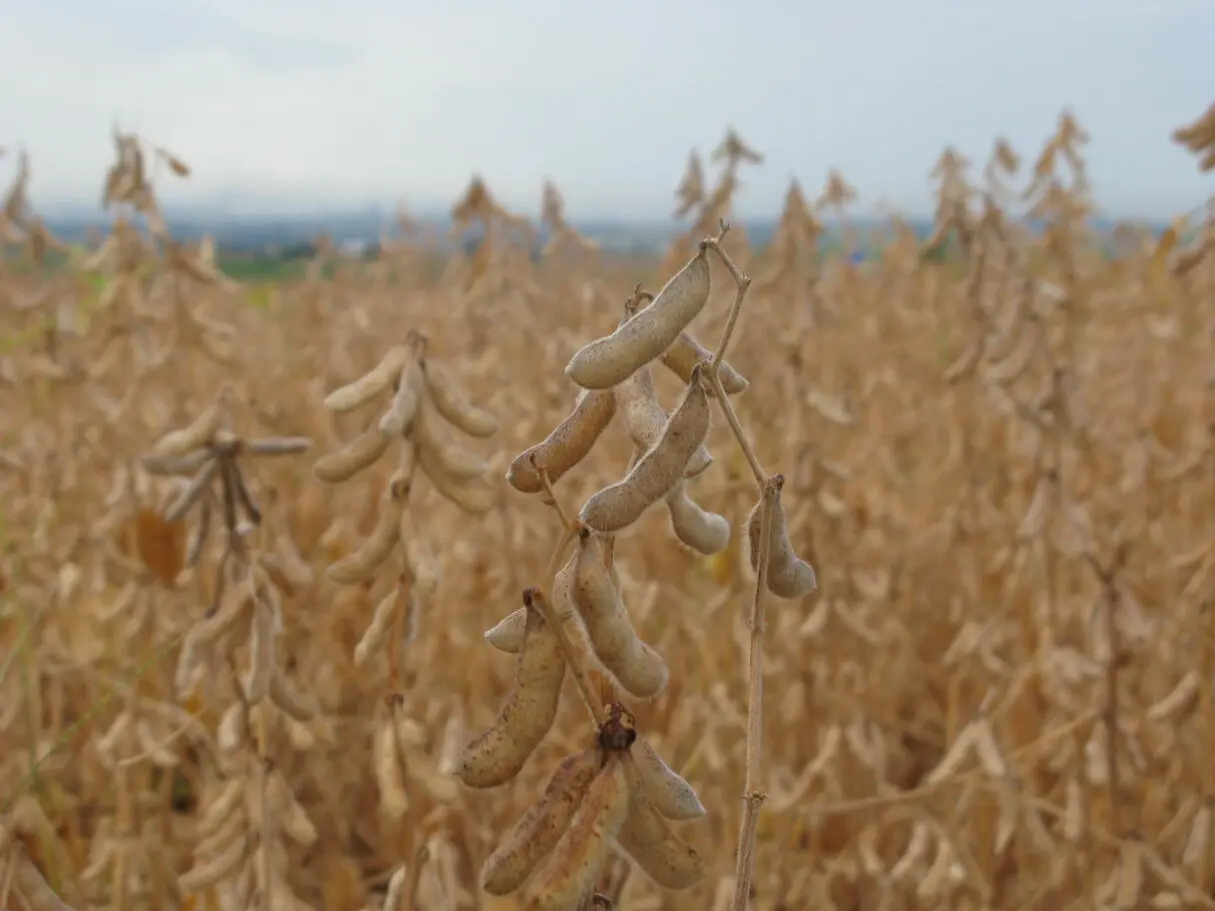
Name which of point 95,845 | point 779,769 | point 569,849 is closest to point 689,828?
point 779,769

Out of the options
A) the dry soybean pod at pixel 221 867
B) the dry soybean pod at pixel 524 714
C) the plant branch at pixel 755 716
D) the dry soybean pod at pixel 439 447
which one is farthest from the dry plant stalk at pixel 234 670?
the plant branch at pixel 755 716

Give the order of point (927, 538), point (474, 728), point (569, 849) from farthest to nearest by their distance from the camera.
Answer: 1. point (927, 538)
2. point (474, 728)
3. point (569, 849)

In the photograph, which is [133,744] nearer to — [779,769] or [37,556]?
[37,556]

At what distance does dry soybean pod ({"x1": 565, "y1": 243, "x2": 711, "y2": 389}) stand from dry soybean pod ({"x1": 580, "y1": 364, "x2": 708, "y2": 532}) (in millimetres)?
31

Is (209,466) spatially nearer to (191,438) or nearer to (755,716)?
(191,438)

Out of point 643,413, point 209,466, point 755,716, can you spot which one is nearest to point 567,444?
point 643,413

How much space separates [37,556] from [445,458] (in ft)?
4.08

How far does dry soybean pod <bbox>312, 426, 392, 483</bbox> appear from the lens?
3.19 feet

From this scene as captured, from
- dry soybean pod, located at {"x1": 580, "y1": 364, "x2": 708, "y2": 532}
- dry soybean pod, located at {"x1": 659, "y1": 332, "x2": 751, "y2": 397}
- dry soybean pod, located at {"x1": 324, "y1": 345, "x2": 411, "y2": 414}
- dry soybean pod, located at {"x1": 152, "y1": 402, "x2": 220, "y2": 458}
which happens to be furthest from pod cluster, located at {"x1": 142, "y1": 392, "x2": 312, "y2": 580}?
dry soybean pod, located at {"x1": 580, "y1": 364, "x2": 708, "y2": 532}

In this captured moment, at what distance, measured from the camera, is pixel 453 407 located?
3.26 ft

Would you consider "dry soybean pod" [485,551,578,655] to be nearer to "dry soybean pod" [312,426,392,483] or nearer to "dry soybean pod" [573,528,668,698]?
"dry soybean pod" [573,528,668,698]

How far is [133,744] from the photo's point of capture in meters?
1.62

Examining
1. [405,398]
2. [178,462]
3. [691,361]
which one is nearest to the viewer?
[691,361]

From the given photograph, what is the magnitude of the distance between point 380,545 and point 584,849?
0.50m
